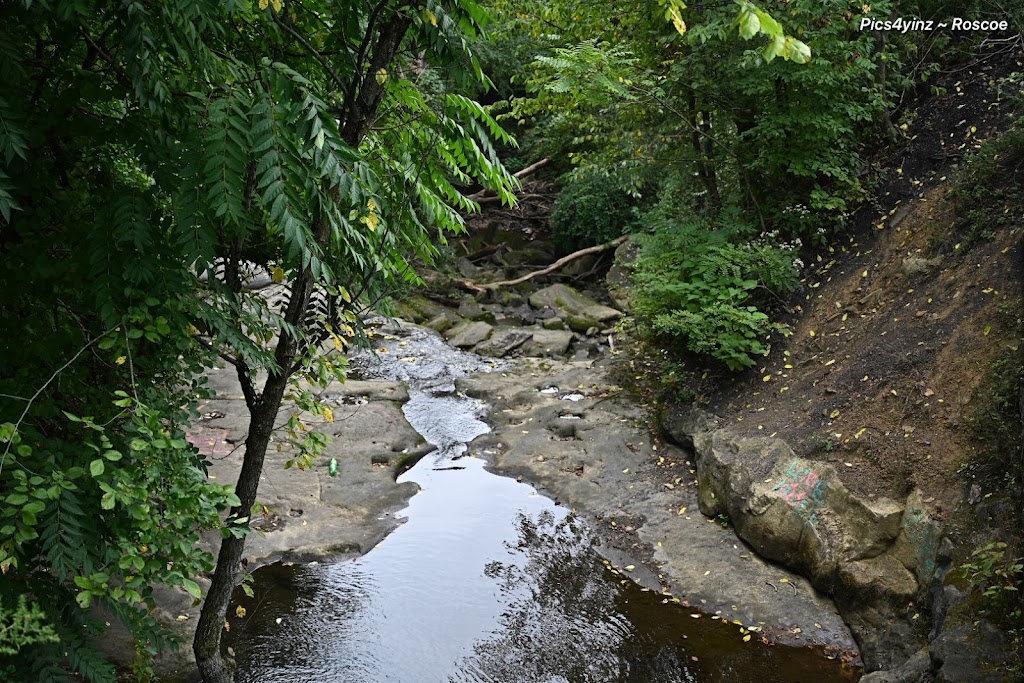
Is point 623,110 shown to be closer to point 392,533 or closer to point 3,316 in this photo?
point 392,533

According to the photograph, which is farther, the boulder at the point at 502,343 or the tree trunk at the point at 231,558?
the boulder at the point at 502,343

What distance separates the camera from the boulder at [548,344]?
1372 cm

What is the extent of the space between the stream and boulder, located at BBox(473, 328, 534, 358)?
5.96 meters

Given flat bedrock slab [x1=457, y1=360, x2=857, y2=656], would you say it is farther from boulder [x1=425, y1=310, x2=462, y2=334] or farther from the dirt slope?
boulder [x1=425, y1=310, x2=462, y2=334]

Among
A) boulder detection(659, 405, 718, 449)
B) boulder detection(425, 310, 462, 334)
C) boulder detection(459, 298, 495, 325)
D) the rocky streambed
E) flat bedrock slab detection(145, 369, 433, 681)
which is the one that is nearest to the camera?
the rocky streambed

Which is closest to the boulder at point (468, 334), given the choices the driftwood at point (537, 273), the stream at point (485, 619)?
the driftwood at point (537, 273)

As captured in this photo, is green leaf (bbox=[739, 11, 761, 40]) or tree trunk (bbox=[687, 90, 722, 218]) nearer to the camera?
green leaf (bbox=[739, 11, 761, 40])

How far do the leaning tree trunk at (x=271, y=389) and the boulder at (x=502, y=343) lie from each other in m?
9.79

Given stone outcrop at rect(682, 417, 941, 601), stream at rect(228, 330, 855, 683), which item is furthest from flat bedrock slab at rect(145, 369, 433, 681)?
stone outcrop at rect(682, 417, 941, 601)

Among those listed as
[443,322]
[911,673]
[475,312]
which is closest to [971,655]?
[911,673]

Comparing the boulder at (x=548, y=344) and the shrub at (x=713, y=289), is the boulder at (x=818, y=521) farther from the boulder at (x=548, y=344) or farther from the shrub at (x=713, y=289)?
the boulder at (x=548, y=344)

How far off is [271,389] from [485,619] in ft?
10.3

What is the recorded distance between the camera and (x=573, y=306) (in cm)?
1580

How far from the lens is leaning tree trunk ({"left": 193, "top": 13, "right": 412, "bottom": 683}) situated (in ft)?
12.1
